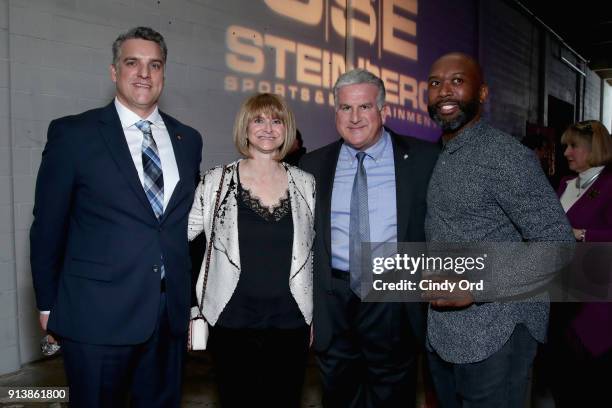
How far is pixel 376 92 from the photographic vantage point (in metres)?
2.07

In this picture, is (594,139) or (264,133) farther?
(594,139)

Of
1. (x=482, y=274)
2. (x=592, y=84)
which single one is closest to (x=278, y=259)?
(x=482, y=274)

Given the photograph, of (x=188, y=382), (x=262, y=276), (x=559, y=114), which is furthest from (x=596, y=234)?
(x=559, y=114)

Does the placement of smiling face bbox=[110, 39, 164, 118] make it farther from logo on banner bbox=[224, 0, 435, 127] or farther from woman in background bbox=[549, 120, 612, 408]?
logo on banner bbox=[224, 0, 435, 127]

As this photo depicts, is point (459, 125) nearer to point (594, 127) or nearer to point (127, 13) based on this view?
point (594, 127)

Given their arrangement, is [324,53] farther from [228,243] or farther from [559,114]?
[559,114]

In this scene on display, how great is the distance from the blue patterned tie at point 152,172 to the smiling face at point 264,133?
41cm

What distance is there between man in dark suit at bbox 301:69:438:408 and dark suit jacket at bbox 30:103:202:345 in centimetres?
68

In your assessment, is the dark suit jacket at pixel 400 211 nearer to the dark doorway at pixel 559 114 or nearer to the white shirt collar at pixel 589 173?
the white shirt collar at pixel 589 173

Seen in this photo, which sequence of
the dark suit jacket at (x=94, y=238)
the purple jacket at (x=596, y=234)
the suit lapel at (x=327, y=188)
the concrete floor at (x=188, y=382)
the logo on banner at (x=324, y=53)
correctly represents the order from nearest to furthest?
the dark suit jacket at (x=94, y=238) < the suit lapel at (x=327, y=188) < the purple jacket at (x=596, y=234) < the concrete floor at (x=188, y=382) < the logo on banner at (x=324, y=53)

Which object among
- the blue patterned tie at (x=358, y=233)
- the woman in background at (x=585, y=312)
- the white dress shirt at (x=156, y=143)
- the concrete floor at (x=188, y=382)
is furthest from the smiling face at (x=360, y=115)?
the concrete floor at (x=188, y=382)

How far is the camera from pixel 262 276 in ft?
6.24

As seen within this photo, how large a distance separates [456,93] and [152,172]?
44.3 inches

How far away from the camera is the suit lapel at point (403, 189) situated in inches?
76.4
